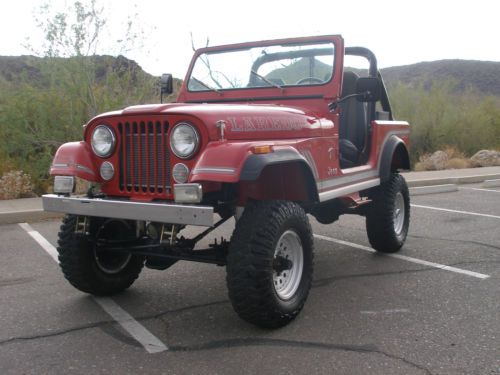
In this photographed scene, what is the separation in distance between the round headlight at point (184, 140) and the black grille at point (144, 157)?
89mm

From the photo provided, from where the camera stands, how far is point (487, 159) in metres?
16.8

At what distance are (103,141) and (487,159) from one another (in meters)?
15.5

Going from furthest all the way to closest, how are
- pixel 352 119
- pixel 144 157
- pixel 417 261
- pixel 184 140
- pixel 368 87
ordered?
pixel 352 119, pixel 417 261, pixel 368 87, pixel 144 157, pixel 184 140

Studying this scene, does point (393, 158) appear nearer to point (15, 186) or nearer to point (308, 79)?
point (308, 79)

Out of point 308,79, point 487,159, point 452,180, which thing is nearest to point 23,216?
point 308,79

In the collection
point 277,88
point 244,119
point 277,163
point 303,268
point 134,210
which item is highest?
point 277,88

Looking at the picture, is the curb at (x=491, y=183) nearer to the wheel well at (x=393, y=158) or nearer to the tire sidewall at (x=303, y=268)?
the wheel well at (x=393, y=158)

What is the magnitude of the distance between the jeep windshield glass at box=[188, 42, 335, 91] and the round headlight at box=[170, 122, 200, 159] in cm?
156

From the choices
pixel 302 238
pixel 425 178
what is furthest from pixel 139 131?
pixel 425 178

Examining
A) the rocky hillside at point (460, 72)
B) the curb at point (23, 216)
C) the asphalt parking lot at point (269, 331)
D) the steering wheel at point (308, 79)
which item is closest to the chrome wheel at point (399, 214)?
the asphalt parking lot at point (269, 331)

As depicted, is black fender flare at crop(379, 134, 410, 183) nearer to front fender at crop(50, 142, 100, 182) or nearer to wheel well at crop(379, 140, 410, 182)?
wheel well at crop(379, 140, 410, 182)

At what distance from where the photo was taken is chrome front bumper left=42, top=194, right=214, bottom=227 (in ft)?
9.84

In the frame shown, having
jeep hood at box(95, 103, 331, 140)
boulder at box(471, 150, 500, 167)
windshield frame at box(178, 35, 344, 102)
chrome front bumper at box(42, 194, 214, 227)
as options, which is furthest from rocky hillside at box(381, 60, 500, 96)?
chrome front bumper at box(42, 194, 214, 227)

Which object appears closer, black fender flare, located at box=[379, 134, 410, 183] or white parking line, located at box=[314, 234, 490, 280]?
white parking line, located at box=[314, 234, 490, 280]
